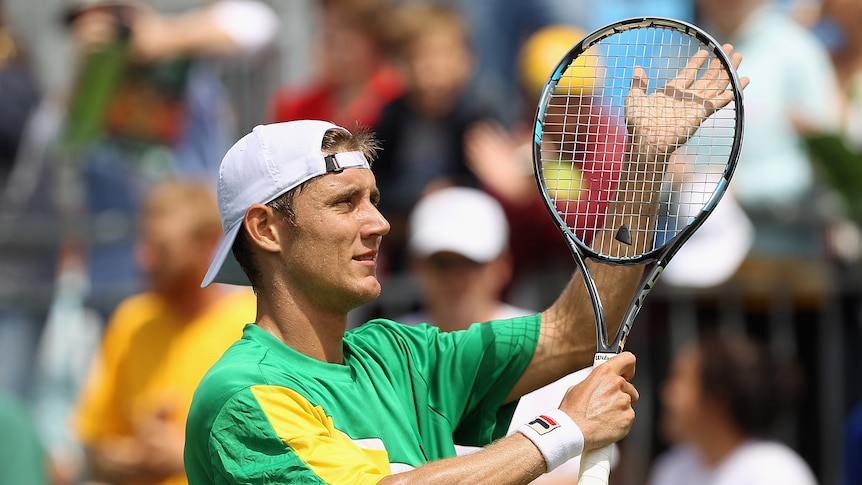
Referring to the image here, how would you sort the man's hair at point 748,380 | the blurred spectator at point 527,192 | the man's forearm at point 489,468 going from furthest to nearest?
1. the blurred spectator at point 527,192
2. the man's hair at point 748,380
3. the man's forearm at point 489,468

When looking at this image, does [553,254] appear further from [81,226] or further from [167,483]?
[81,226]

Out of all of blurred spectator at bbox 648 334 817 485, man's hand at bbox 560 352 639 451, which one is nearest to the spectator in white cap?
blurred spectator at bbox 648 334 817 485

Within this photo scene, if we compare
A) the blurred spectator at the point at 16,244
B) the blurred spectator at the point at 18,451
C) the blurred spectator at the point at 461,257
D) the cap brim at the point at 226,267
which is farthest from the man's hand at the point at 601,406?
the blurred spectator at the point at 16,244

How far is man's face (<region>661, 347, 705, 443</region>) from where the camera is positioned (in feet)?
21.7

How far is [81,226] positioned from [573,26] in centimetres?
298

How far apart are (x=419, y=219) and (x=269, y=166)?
3072mm

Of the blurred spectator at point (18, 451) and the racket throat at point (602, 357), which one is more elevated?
the racket throat at point (602, 357)

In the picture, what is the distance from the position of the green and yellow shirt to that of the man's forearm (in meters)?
0.12

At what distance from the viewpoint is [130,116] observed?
841 centimetres

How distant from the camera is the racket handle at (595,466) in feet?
11.6

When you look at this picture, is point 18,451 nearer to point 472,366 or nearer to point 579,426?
point 472,366

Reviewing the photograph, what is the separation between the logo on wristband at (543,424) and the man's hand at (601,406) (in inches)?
2.4

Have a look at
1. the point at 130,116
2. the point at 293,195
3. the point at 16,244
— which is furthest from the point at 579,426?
the point at 16,244

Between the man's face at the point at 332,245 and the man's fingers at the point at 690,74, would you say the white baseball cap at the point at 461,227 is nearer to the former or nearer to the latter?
the man's fingers at the point at 690,74
